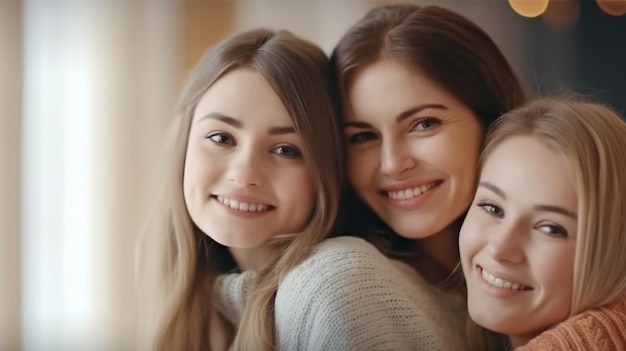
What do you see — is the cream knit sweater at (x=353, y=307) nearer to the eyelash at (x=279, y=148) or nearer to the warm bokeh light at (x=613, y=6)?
the eyelash at (x=279, y=148)

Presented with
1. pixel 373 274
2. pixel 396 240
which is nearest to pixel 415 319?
pixel 373 274

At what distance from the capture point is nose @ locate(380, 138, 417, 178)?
4.01 feet

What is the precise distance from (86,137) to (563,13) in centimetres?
153

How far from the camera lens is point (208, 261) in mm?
1392

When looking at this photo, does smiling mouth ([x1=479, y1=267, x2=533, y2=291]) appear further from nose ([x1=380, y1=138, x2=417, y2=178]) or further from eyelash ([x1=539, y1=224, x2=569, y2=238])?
nose ([x1=380, y1=138, x2=417, y2=178])

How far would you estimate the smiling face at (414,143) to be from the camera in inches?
48.3

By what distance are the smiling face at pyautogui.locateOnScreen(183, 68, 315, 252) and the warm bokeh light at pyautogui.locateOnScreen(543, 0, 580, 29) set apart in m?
1.57

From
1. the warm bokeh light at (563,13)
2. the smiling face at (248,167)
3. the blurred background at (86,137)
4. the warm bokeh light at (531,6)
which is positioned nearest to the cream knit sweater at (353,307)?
the smiling face at (248,167)

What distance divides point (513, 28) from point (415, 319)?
1763 millimetres

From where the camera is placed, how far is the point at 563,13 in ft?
8.27

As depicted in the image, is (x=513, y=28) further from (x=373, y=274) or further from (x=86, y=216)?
(x=373, y=274)

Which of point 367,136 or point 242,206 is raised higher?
point 367,136

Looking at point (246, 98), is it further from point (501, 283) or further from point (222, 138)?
point (501, 283)

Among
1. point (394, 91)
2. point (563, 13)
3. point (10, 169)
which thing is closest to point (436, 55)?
point (394, 91)
